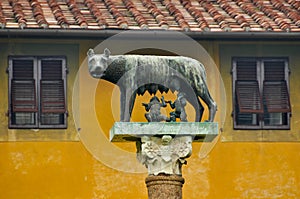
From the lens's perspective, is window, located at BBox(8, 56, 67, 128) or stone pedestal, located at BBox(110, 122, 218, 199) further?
window, located at BBox(8, 56, 67, 128)

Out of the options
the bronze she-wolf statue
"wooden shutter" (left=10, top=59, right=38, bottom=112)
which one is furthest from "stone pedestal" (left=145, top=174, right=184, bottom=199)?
"wooden shutter" (left=10, top=59, right=38, bottom=112)

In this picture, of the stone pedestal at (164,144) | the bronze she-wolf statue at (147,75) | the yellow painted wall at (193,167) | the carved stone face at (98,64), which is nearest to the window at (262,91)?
the yellow painted wall at (193,167)

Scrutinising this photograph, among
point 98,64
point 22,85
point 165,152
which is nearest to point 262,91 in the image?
point 22,85

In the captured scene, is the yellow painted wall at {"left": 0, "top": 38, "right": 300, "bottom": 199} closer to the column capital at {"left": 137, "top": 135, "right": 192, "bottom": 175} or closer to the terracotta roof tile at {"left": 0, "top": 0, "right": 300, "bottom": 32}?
the terracotta roof tile at {"left": 0, "top": 0, "right": 300, "bottom": 32}

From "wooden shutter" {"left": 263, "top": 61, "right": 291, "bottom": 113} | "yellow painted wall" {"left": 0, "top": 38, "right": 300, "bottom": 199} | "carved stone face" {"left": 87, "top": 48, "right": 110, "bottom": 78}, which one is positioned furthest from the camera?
"wooden shutter" {"left": 263, "top": 61, "right": 291, "bottom": 113}

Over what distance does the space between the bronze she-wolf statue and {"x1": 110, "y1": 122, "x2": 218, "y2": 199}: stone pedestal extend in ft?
1.75

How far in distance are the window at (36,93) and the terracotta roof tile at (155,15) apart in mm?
899

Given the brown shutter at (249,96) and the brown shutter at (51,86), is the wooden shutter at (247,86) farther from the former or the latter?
the brown shutter at (51,86)

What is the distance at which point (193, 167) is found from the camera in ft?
96.4

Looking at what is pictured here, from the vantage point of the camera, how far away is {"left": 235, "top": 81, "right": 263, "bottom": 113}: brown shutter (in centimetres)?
2959

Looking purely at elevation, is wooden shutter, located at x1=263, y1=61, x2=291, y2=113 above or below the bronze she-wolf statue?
above

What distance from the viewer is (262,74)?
29.8 m

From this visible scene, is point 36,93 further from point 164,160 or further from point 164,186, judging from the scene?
point 164,186

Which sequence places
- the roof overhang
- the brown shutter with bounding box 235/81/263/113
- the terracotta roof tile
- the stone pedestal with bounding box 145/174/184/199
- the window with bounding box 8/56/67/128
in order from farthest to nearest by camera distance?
1. the brown shutter with bounding box 235/81/263/113
2. the window with bounding box 8/56/67/128
3. the terracotta roof tile
4. the roof overhang
5. the stone pedestal with bounding box 145/174/184/199
